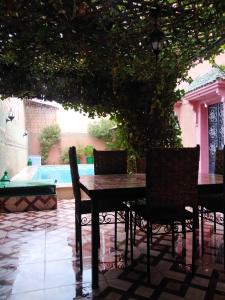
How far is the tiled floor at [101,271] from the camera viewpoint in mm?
2066

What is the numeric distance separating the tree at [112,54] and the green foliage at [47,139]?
9.59 m

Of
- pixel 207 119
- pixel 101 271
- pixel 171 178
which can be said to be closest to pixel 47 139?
pixel 207 119

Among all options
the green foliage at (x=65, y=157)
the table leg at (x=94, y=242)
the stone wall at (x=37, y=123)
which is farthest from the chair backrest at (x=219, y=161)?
the stone wall at (x=37, y=123)

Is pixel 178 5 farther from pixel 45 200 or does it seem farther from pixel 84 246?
pixel 45 200

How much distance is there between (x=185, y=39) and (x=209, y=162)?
3.90m

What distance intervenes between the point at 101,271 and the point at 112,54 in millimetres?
2528

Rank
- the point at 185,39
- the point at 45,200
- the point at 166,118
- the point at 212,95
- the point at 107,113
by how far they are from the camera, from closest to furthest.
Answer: the point at 185,39 → the point at 166,118 → the point at 107,113 → the point at 45,200 → the point at 212,95

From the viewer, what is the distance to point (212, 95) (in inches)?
241

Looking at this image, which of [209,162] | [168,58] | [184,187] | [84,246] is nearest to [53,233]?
[84,246]

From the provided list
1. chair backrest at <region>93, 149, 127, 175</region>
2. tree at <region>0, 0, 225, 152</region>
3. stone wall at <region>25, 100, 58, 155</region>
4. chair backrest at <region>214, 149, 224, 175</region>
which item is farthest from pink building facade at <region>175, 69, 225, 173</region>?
stone wall at <region>25, 100, 58, 155</region>

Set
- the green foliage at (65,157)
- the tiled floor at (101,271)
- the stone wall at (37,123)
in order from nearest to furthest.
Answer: the tiled floor at (101,271)
the green foliage at (65,157)
the stone wall at (37,123)

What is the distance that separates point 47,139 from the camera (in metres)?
13.9

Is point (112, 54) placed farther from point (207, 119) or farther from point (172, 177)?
point (207, 119)

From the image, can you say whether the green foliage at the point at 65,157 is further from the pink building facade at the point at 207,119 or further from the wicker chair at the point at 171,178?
the wicker chair at the point at 171,178
